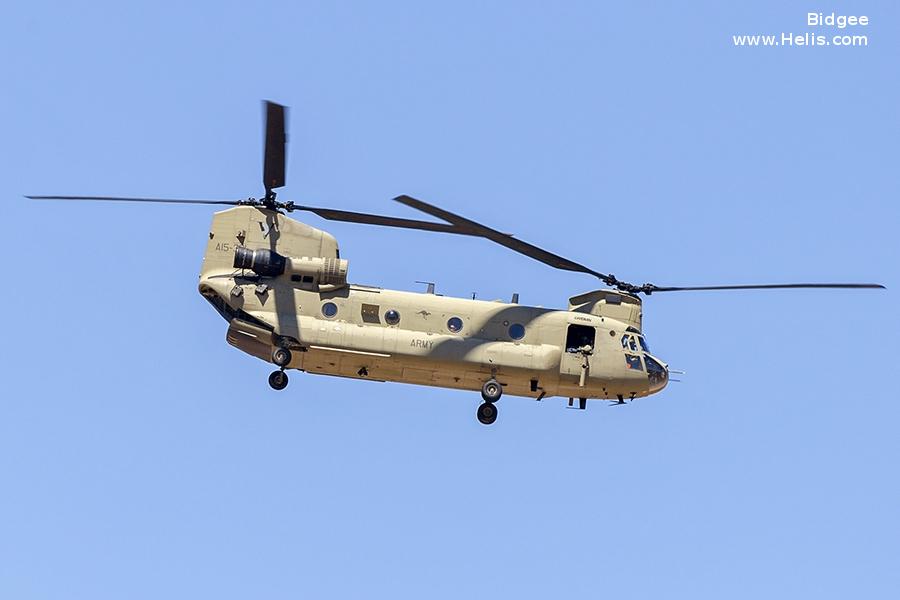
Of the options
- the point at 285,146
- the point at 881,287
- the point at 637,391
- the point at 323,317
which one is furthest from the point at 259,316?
the point at 881,287

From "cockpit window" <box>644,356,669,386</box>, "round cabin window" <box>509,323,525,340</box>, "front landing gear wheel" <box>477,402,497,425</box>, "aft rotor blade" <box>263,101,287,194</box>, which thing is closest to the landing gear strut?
"front landing gear wheel" <box>477,402,497,425</box>

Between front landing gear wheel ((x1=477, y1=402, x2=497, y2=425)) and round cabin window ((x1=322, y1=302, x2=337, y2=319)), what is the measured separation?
458 centimetres

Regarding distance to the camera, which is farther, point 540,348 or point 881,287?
point 540,348

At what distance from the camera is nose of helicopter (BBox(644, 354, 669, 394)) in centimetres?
4322

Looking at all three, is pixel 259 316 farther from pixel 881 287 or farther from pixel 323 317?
pixel 881 287

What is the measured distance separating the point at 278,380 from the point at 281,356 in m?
0.79

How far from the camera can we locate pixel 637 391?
43.2 metres

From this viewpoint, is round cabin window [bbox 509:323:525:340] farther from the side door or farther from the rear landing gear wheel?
the rear landing gear wheel

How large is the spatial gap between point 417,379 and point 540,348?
328 centimetres

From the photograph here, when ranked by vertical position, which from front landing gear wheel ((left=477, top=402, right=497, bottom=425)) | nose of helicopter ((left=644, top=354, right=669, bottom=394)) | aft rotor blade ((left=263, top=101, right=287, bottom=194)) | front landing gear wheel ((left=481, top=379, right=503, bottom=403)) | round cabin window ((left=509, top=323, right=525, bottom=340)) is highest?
aft rotor blade ((left=263, top=101, right=287, bottom=194))

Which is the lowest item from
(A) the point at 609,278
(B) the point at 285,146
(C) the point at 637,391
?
(C) the point at 637,391

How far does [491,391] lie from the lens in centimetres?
4206

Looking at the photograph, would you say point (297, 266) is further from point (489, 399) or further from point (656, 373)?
point (656, 373)

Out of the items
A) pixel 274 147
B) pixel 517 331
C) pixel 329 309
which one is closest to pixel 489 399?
pixel 517 331
